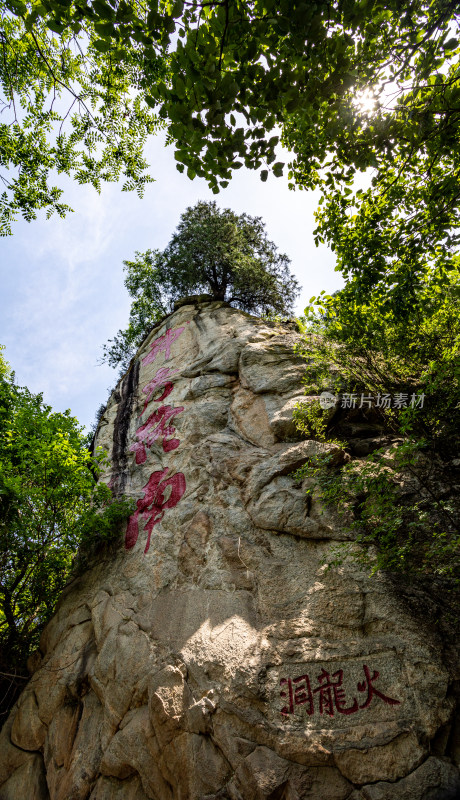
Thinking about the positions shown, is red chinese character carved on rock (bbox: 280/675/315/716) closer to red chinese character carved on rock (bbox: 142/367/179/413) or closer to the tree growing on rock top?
red chinese character carved on rock (bbox: 142/367/179/413)

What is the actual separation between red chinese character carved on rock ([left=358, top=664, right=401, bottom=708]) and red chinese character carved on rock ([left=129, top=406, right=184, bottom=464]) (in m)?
4.81

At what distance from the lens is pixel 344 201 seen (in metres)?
5.08

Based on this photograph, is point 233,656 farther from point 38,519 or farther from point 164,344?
point 164,344

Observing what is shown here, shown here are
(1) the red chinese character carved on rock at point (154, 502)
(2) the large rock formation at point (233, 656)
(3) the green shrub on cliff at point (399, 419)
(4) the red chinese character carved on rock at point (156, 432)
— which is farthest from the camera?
(4) the red chinese character carved on rock at point (156, 432)

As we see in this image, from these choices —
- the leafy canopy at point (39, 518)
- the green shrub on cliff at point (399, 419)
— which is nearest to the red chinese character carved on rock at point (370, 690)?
the green shrub on cliff at point (399, 419)

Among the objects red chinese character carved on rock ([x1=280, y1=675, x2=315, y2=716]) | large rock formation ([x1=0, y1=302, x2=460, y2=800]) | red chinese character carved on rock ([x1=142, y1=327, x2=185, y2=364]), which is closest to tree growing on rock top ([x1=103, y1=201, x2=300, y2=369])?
red chinese character carved on rock ([x1=142, y1=327, x2=185, y2=364])

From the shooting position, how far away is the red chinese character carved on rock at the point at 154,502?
6.87 meters

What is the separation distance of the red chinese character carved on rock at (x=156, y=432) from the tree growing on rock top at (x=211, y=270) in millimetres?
5541

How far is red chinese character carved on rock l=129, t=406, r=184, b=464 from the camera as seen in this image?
8.05 metres

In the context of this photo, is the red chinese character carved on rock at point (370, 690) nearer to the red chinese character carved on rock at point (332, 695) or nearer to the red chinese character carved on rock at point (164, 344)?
the red chinese character carved on rock at point (332, 695)

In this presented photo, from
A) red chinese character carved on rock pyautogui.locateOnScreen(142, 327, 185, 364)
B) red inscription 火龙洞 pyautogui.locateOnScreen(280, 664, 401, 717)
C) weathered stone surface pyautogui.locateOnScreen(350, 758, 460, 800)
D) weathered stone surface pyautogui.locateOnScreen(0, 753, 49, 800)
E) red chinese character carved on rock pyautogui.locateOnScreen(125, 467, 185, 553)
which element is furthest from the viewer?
red chinese character carved on rock pyautogui.locateOnScreen(142, 327, 185, 364)

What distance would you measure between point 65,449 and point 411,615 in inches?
211

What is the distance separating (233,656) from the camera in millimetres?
4543

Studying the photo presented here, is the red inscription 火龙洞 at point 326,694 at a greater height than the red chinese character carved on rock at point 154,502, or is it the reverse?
the red chinese character carved on rock at point 154,502
